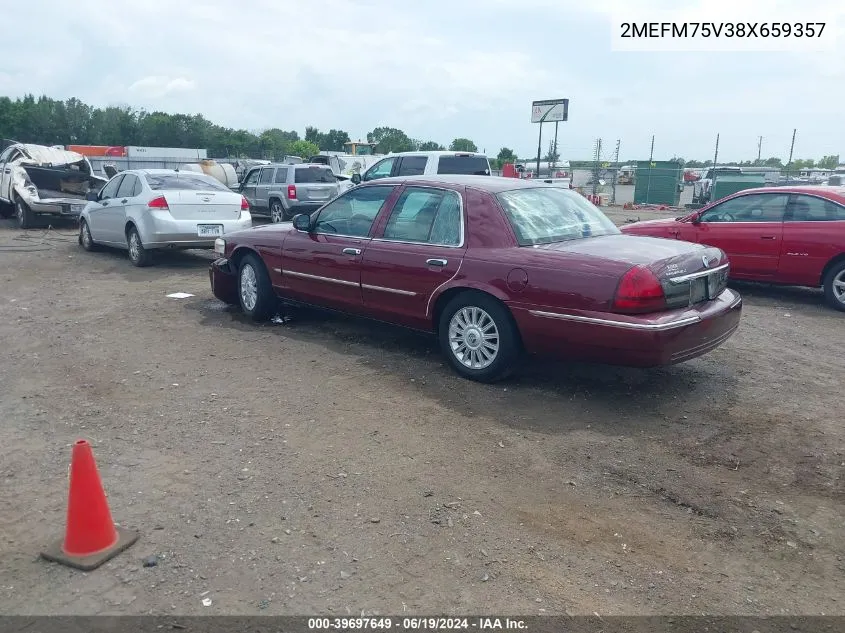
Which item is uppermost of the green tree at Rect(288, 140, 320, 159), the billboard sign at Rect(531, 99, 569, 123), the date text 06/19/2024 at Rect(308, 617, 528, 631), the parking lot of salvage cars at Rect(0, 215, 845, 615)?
the billboard sign at Rect(531, 99, 569, 123)

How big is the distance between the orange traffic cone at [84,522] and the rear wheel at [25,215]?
15218 millimetres

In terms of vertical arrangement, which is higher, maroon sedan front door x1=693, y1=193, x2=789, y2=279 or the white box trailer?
the white box trailer

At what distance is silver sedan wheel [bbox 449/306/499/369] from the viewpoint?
5.45 m

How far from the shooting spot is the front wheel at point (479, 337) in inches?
209

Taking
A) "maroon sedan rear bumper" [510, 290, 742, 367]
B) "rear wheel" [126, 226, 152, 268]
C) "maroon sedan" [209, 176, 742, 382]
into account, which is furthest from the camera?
"rear wheel" [126, 226, 152, 268]

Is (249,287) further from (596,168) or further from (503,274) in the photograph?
(596,168)

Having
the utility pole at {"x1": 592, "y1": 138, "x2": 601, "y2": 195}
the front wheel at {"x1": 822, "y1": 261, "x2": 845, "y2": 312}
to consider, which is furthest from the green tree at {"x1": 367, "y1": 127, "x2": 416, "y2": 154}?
the front wheel at {"x1": 822, "y1": 261, "x2": 845, "y2": 312}

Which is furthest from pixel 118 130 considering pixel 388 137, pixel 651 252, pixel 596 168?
pixel 651 252

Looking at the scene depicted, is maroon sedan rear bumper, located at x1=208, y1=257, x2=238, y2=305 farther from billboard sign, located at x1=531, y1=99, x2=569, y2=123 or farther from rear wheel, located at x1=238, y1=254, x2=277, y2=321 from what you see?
billboard sign, located at x1=531, y1=99, x2=569, y2=123

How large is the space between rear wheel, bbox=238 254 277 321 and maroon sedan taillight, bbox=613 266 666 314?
3.91 metres

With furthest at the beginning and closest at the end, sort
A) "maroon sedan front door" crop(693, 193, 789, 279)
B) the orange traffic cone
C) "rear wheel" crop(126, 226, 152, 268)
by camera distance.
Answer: "rear wheel" crop(126, 226, 152, 268), "maroon sedan front door" crop(693, 193, 789, 279), the orange traffic cone

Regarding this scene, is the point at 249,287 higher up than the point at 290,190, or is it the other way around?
the point at 290,190

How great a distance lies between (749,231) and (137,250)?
8.89 m

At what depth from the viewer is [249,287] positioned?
24.9ft
